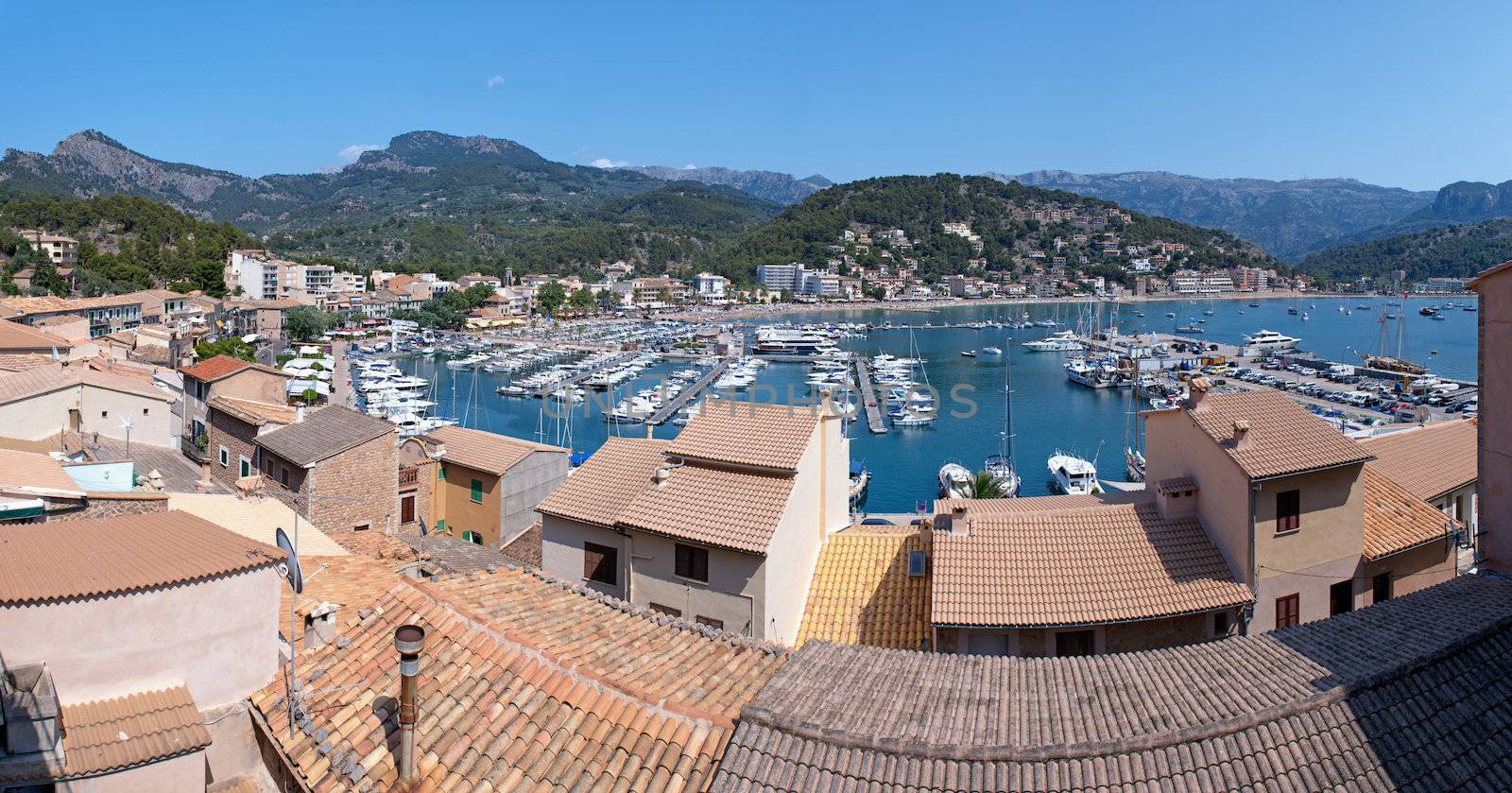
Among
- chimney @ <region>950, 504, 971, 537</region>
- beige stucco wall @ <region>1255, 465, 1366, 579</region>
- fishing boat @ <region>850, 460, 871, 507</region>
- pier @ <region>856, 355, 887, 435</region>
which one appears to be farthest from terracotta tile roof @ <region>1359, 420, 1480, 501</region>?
pier @ <region>856, 355, 887, 435</region>

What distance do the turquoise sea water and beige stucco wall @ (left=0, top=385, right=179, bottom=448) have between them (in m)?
11.6

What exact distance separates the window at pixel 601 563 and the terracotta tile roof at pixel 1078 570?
297cm

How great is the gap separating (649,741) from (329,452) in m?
9.44

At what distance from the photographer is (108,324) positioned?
37.1 metres

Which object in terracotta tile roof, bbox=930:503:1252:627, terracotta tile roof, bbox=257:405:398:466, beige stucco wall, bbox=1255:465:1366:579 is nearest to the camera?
terracotta tile roof, bbox=930:503:1252:627

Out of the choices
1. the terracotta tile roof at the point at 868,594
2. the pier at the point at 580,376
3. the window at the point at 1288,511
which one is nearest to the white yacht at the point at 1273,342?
the pier at the point at 580,376

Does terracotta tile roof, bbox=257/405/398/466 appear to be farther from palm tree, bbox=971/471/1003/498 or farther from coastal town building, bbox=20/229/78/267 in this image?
coastal town building, bbox=20/229/78/267

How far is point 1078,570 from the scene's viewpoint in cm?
776

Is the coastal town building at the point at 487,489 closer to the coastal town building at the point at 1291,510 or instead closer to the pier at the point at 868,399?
the coastal town building at the point at 1291,510

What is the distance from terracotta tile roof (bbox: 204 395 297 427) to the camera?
13523 millimetres

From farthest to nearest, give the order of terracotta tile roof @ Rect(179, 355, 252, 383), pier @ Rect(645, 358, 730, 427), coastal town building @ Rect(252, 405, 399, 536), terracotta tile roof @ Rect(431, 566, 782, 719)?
pier @ Rect(645, 358, 730, 427)
terracotta tile roof @ Rect(179, 355, 252, 383)
coastal town building @ Rect(252, 405, 399, 536)
terracotta tile roof @ Rect(431, 566, 782, 719)

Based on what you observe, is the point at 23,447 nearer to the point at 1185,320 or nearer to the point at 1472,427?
the point at 1472,427

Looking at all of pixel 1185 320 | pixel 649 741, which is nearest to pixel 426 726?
pixel 649 741

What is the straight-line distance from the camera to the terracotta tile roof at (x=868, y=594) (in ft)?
26.6
